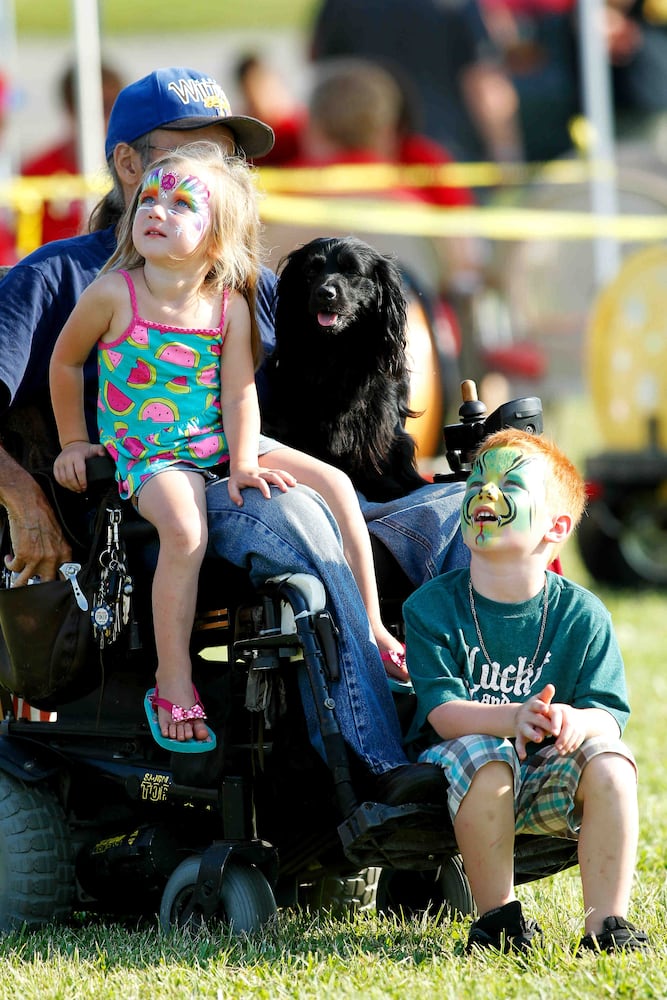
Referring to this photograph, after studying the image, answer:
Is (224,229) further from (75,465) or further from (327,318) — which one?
(75,465)

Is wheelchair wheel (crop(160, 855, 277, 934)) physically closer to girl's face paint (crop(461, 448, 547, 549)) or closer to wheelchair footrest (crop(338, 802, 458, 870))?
wheelchair footrest (crop(338, 802, 458, 870))

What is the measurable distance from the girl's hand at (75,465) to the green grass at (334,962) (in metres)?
1.08

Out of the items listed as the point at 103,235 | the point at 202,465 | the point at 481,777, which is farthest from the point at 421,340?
the point at 481,777

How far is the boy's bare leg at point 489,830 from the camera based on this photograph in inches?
130

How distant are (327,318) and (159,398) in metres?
0.57

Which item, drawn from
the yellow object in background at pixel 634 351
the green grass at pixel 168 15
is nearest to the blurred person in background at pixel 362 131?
the yellow object in background at pixel 634 351

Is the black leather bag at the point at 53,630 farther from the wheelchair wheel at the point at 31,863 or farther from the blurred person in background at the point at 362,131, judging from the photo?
the blurred person in background at the point at 362,131

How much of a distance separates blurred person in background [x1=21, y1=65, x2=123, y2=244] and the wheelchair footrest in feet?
24.1

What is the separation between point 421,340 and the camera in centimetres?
862

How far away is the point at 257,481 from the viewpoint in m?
3.72

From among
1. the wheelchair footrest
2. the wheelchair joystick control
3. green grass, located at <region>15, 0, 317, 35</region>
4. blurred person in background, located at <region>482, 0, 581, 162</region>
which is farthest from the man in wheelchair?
green grass, located at <region>15, 0, 317, 35</region>

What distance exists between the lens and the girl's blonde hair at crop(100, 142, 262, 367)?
12.8 ft

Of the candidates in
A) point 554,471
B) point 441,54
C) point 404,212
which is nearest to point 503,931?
point 554,471

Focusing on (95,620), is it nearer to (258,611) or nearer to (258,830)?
(258,611)
